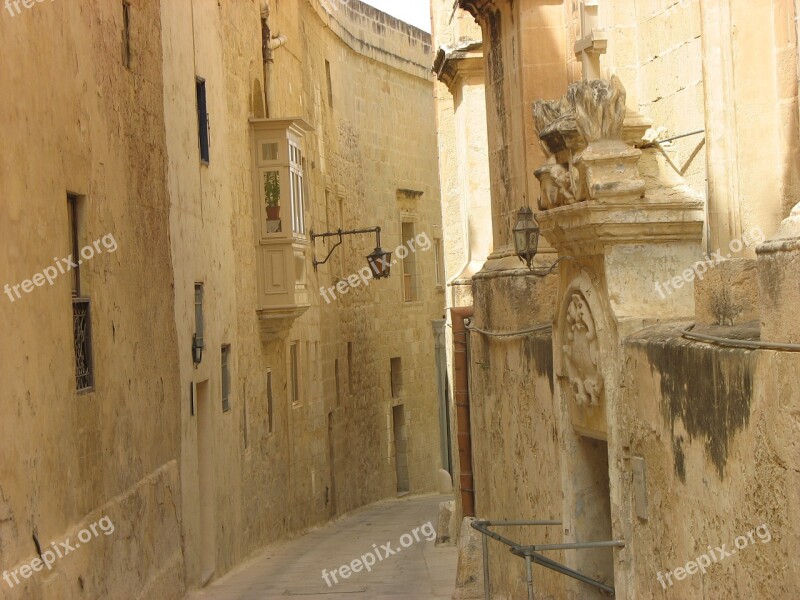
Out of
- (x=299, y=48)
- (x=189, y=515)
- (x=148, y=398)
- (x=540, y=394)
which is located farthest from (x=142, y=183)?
(x=299, y=48)

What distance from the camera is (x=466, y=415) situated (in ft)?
46.2

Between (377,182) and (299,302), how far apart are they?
10039 millimetres

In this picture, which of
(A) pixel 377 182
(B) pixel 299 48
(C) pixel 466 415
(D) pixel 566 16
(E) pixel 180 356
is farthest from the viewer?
(A) pixel 377 182

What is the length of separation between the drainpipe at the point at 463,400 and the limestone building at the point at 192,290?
2.81 m

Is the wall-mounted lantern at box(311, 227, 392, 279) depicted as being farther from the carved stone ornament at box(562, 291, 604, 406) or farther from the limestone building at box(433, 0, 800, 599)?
the carved stone ornament at box(562, 291, 604, 406)

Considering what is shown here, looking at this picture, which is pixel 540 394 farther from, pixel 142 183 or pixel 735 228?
pixel 142 183

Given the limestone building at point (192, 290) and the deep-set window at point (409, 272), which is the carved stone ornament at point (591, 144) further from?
the deep-set window at point (409, 272)

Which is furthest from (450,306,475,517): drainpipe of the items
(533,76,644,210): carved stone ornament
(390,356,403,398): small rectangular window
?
(390,356,403,398): small rectangular window

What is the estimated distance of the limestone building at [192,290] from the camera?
8.01 m

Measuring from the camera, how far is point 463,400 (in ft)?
46.2

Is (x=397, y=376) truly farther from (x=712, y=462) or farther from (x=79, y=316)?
(x=712, y=462)

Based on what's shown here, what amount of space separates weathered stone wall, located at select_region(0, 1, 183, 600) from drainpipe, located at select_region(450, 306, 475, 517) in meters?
3.27

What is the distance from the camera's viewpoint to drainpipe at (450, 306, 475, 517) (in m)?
13.7

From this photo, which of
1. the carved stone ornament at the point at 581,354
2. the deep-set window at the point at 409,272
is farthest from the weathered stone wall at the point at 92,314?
the deep-set window at the point at 409,272
